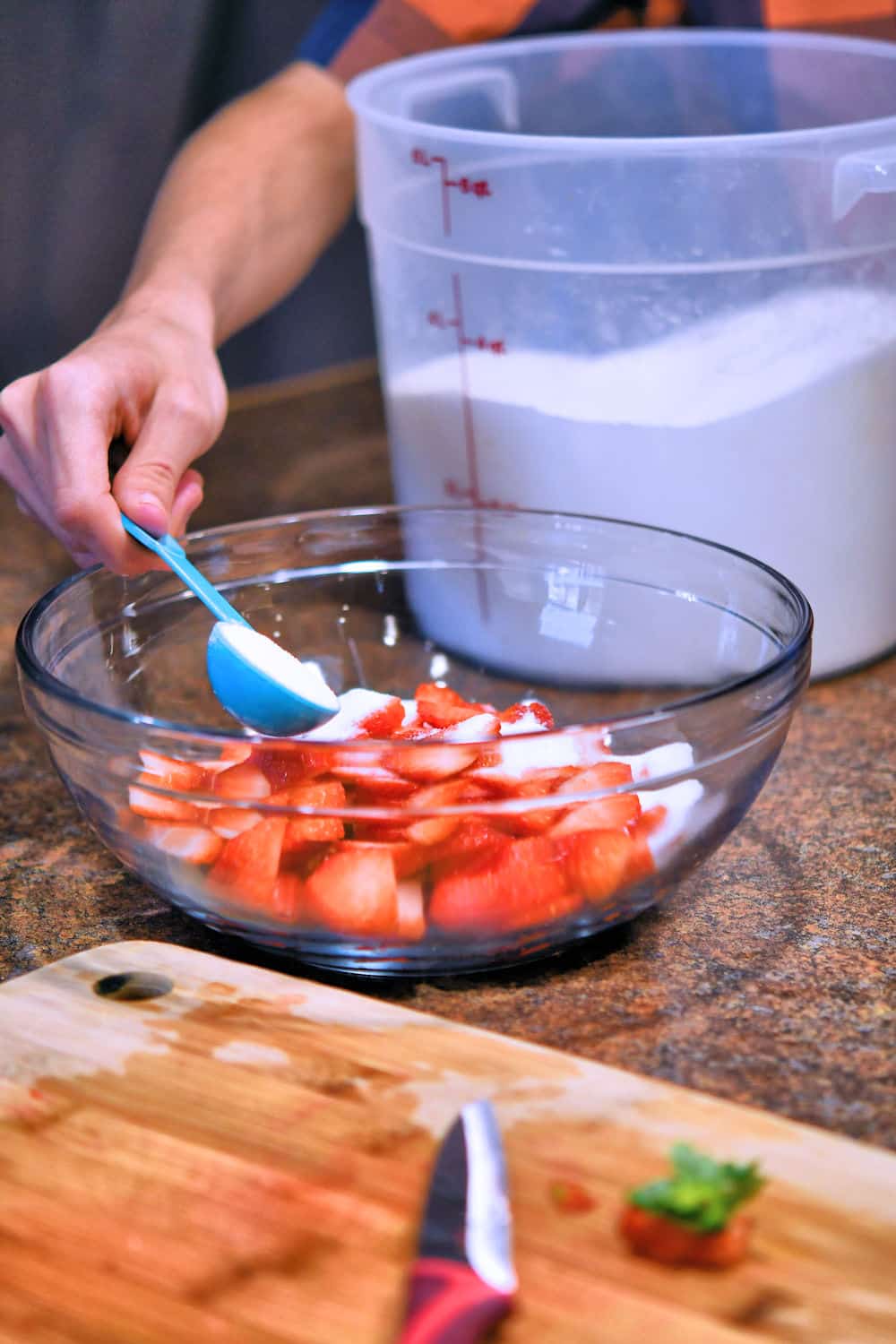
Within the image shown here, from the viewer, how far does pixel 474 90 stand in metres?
1.22

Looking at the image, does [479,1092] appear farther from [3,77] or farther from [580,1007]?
[3,77]

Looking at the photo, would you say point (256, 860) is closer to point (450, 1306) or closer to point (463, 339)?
point (450, 1306)

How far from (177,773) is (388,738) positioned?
14 cm

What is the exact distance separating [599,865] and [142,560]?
374 millimetres

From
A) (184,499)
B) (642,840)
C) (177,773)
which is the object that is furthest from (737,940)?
(184,499)

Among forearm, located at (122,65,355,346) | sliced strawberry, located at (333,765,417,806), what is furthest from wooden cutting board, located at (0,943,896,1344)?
forearm, located at (122,65,355,346)

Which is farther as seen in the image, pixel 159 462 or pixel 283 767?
pixel 159 462

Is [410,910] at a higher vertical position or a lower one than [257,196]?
lower

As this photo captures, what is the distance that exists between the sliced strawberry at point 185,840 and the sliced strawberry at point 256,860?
11 mm

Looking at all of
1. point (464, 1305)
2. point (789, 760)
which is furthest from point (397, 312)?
point (464, 1305)

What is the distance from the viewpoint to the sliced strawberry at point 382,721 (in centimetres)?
82

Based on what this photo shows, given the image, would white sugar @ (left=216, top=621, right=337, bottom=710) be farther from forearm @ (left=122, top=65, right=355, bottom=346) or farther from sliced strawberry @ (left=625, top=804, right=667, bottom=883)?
forearm @ (left=122, top=65, right=355, bottom=346)

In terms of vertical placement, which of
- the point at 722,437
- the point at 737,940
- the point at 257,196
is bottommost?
the point at 737,940

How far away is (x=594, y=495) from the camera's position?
1026mm
